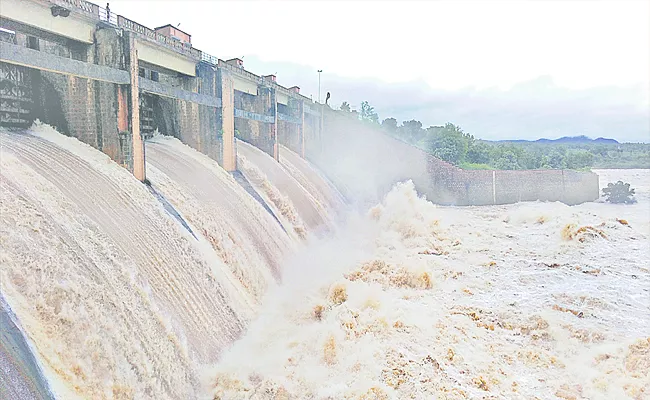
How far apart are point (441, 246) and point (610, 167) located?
247 ft

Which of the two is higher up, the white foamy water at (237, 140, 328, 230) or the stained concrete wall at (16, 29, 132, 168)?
the stained concrete wall at (16, 29, 132, 168)

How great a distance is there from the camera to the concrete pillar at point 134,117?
29.5 ft

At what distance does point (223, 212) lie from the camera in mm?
10219

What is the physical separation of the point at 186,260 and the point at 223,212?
8.75 feet

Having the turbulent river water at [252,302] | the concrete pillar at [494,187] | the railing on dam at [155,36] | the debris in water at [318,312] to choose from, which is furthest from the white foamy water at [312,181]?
the concrete pillar at [494,187]

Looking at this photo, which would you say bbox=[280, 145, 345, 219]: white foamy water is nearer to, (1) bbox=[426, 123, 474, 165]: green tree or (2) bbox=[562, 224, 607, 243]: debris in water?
(2) bbox=[562, 224, 607, 243]: debris in water

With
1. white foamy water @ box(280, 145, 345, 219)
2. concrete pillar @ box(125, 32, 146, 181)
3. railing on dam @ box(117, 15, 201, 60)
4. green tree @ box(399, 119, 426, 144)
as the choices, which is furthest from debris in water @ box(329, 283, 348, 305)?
green tree @ box(399, 119, 426, 144)

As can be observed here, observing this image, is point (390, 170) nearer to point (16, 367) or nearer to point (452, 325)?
point (452, 325)

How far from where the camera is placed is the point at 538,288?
1130cm

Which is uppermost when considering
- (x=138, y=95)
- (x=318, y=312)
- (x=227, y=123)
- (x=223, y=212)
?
(x=138, y=95)

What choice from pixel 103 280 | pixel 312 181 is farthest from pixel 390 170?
pixel 103 280

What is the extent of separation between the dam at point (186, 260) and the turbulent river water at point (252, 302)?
0.03m

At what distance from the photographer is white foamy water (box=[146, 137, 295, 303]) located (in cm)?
912

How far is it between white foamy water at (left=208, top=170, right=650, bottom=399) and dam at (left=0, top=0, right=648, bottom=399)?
0.05 meters
